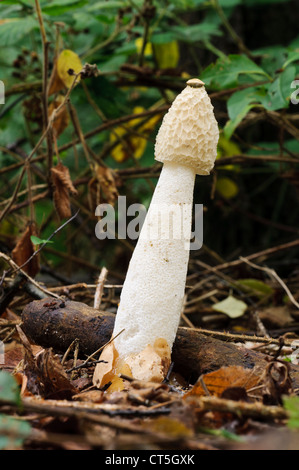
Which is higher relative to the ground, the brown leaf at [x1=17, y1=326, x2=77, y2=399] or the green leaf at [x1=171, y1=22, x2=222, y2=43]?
the green leaf at [x1=171, y1=22, x2=222, y2=43]


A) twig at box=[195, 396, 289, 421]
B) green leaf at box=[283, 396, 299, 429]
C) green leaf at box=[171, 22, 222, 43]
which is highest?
green leaf at box=[171, 22, 222, 43]

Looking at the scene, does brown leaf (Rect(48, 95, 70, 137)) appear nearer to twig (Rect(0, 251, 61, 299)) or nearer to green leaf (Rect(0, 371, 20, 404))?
twig (Rect(0, 251, 61, 299))

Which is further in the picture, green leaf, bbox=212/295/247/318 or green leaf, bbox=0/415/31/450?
green leaf, bbox=212/295/247/318

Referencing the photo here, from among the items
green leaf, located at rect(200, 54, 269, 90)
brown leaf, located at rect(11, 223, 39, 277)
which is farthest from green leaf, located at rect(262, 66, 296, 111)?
brown leaf, located at rect(11, 223, 39, 277)

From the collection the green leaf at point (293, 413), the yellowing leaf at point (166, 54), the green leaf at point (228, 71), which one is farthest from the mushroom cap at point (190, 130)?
the yellowing leaf at point (166, 54)

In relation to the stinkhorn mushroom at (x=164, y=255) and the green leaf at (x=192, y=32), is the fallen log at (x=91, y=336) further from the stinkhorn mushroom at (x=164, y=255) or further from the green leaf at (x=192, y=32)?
the green leaf at (x=192, y=32)

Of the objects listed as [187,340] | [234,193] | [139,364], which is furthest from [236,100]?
[234,193]

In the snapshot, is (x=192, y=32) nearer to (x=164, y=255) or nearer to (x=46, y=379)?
(x=164, y=255)
